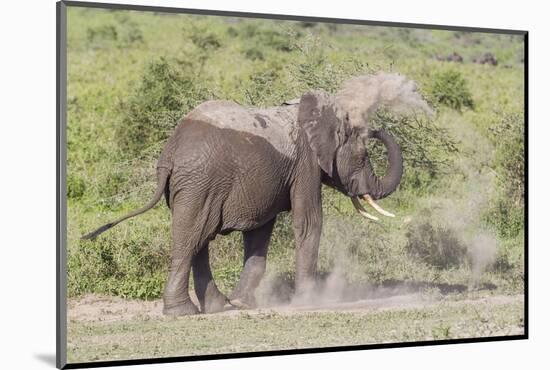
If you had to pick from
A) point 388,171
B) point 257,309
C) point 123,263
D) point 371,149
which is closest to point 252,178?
point 257,309

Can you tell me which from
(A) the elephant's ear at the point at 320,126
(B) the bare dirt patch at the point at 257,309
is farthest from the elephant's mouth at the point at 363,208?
(B) the bare dirt patch at the point at 257,309

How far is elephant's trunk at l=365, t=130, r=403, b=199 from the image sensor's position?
1119cm

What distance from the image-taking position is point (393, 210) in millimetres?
12914

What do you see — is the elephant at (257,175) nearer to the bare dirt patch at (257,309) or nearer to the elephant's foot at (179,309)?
the elephant's foot at (179,309)

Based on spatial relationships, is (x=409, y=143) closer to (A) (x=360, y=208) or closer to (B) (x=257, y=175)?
(A) (x=360, y=208)

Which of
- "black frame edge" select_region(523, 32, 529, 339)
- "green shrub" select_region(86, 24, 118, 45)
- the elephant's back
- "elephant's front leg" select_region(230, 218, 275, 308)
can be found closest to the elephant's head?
the elephant's back

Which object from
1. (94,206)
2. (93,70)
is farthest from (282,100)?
(93,70)

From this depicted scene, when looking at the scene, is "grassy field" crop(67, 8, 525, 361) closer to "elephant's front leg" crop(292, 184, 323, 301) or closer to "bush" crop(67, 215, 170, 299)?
"bush" crop(67, 215, 170, 299)

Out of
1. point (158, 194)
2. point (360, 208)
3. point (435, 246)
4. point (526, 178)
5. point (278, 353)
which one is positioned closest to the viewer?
point (158, 194)

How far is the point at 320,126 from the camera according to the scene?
1083 centimetres

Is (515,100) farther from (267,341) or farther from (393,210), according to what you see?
(267,341)

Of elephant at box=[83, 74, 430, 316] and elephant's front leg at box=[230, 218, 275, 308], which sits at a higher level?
elephant at box=[83, 74, 430, 316]

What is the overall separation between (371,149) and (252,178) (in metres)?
2.04

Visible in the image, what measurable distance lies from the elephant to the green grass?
0.40 metres
